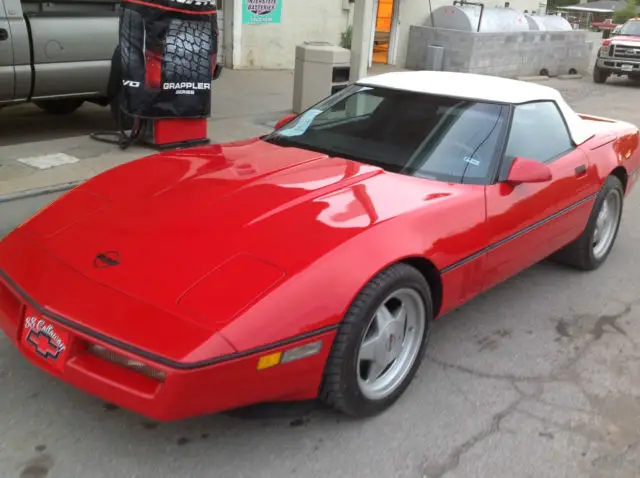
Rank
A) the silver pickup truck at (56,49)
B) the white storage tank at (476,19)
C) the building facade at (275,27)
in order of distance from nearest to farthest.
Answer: the silver pickup truck at (56,49), the building facade at (275,27), the white storage tank at (476,19)

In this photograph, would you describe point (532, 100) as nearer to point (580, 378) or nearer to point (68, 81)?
point (580, 378)

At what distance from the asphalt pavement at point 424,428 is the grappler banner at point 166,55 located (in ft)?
12.4

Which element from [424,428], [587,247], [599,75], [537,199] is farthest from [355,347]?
[599,75]

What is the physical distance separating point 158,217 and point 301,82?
258 inches

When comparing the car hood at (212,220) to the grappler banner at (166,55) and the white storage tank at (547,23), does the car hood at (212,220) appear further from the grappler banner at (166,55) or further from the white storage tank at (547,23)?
the white storage tank at (547,23)

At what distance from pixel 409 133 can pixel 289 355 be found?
1.79 metres

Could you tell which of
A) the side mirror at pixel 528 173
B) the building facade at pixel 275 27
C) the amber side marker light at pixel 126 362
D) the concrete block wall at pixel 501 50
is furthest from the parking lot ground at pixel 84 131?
the concrete block wall at pixel 501 50

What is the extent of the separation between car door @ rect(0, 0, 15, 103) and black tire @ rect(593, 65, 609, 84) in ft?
52.2

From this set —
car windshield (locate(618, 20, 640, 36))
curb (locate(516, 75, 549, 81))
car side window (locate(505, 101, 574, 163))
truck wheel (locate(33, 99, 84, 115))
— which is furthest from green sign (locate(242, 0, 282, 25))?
car windshield (locate(618, 20, 640, 36))

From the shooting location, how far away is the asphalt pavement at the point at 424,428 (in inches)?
103

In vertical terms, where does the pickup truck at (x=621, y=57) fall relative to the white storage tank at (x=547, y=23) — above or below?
below

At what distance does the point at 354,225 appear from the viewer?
2865 mm

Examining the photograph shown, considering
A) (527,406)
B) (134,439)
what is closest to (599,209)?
(527,406)

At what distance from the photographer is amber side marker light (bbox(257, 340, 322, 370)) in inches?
94.2
